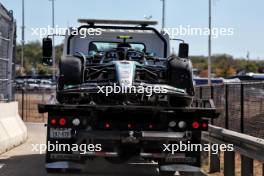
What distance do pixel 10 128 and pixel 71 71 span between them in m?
7.12

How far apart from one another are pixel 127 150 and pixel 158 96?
1.06 meters

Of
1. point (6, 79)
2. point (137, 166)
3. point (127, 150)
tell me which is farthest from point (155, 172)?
point (6, 79)

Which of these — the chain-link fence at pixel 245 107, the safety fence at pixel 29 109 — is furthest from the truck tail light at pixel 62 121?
the chain-link fence at pixel 245 107

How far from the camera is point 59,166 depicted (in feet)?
32.7

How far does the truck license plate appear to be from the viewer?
9.78m

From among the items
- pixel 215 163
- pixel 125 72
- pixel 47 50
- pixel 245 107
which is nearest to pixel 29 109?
pixel 47 50

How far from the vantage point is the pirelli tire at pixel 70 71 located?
10461 mm

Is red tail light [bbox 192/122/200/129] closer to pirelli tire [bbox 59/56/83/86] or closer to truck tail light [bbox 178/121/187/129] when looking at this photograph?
truck tail light [bbox 178/121/187/129]

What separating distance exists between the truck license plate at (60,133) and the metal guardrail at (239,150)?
282 centimetres

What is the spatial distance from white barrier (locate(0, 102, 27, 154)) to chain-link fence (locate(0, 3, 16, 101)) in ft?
1.47

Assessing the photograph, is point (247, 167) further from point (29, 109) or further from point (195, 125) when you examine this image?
point (29, 109)

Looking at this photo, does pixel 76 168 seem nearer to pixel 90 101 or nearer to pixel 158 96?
pixel 90 101

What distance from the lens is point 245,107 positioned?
521 inches

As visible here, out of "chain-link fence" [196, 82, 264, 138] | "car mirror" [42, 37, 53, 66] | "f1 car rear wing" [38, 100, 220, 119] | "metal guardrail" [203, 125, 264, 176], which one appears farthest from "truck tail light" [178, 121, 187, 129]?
"car mirror" [42, 37, 53, 66]
